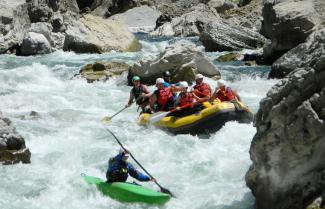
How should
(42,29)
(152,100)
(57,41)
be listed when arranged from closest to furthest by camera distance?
1. (152,100)
2. (42,29)
3. (57,41)

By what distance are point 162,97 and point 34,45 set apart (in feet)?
41.7

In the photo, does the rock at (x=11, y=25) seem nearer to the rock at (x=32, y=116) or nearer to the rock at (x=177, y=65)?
the rock at (x=177, y=65)

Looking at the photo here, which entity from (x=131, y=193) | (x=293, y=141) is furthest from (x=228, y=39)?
(x=293, y=141)

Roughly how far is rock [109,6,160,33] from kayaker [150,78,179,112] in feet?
99.7

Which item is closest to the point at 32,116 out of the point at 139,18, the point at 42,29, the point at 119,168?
the point at 119,168

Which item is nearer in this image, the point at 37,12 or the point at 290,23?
the point at 290,23

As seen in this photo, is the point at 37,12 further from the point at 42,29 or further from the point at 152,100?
the point at 152,100

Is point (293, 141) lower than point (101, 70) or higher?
higher

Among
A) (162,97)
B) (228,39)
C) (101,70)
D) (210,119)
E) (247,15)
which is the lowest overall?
(247,15)

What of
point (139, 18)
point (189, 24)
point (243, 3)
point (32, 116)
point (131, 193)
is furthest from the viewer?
point (243, 3)

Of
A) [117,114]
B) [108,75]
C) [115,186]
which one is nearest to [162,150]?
[115,186]

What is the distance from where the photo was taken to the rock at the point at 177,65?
643 inches

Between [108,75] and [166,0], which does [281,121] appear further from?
[166,0]

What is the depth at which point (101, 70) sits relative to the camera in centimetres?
1859
